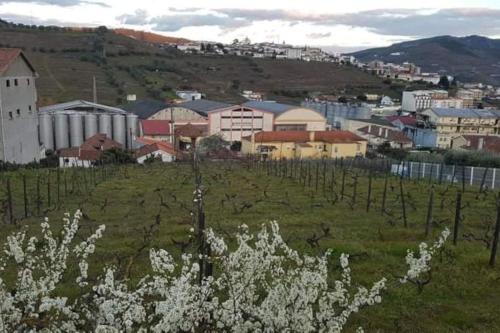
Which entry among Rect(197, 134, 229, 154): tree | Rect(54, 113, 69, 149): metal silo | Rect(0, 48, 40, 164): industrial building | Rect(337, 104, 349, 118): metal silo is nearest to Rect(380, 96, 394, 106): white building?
Rect(337, 104, 349, 118): metal silo

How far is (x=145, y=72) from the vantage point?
278 feet

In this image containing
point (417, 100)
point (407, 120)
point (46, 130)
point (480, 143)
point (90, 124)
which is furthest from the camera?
point (417, 100)

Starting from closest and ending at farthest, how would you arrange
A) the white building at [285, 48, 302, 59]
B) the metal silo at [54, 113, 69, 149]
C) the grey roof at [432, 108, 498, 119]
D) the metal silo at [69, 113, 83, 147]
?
the metal silo at [54, 113, 69, 149]
the metal silo at [69, 113, 83, 147]
the grey roof at [432, 108, 498, 119]
the white building at [285, 48, 302, 59]

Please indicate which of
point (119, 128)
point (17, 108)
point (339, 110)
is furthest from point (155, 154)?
point (339, 110)

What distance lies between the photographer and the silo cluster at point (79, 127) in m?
41.7

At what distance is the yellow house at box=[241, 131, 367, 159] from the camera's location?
144 feet

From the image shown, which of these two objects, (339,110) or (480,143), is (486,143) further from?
(339,110)

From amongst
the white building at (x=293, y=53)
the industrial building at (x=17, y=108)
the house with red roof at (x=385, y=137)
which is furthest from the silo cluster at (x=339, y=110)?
the white building at (x=293, y=53)

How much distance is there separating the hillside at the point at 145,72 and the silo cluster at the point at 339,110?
12006 mm

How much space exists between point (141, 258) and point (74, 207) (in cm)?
644

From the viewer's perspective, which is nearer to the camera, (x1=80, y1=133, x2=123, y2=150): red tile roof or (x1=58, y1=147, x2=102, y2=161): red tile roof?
(x1=58, y1=147, x2=102, y2=161): red tile roof

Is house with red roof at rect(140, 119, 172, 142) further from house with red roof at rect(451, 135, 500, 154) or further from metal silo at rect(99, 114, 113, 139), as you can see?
house with red roof at rect(451, 135, 500, 154)

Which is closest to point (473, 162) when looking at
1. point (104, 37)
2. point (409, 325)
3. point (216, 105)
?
point (409, 325)

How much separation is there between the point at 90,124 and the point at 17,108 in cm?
1434
